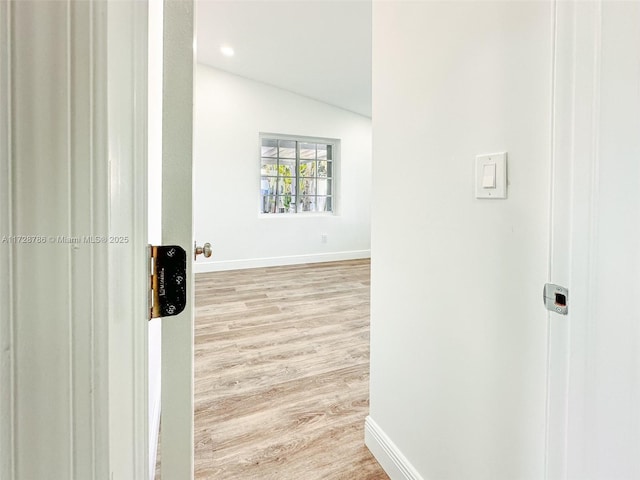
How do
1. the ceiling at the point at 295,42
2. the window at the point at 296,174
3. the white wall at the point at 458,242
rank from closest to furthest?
the white wall at the point at 458,242 < the ceiling at the point at 295,42 < the window at the point at 296,174

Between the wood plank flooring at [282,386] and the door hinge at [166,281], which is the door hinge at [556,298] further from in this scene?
the wood plank flooring at [282,386]

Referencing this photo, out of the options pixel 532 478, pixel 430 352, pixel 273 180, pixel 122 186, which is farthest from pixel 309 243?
pixel 122 186

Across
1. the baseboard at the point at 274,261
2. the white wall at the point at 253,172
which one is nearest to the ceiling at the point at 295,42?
the white wall at the point at 253,172

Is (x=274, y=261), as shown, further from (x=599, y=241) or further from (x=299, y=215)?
(x=599, y=241)

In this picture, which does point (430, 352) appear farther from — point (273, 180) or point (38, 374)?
point (273, 180)

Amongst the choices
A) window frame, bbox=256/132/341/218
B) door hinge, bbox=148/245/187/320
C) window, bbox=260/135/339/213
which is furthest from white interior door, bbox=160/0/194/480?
window, bbox=260/135/339/213

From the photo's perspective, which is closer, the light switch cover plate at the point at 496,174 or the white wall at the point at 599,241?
the white wall at the point at 599,241

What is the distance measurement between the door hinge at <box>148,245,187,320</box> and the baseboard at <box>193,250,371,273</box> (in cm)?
415

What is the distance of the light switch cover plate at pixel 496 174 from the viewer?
0.76 meters

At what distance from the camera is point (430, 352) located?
1.03 metres

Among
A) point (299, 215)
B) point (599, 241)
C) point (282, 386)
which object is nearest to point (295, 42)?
point (299, 215)

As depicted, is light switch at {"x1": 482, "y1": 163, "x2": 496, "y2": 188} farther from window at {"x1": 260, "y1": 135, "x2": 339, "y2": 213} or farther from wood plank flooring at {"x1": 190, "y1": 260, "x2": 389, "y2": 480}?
window at {"x1": 260, "y1": 135, "x2": 339, "y2": 213}

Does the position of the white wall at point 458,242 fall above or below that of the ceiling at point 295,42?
below

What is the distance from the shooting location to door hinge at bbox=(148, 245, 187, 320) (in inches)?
16.5
